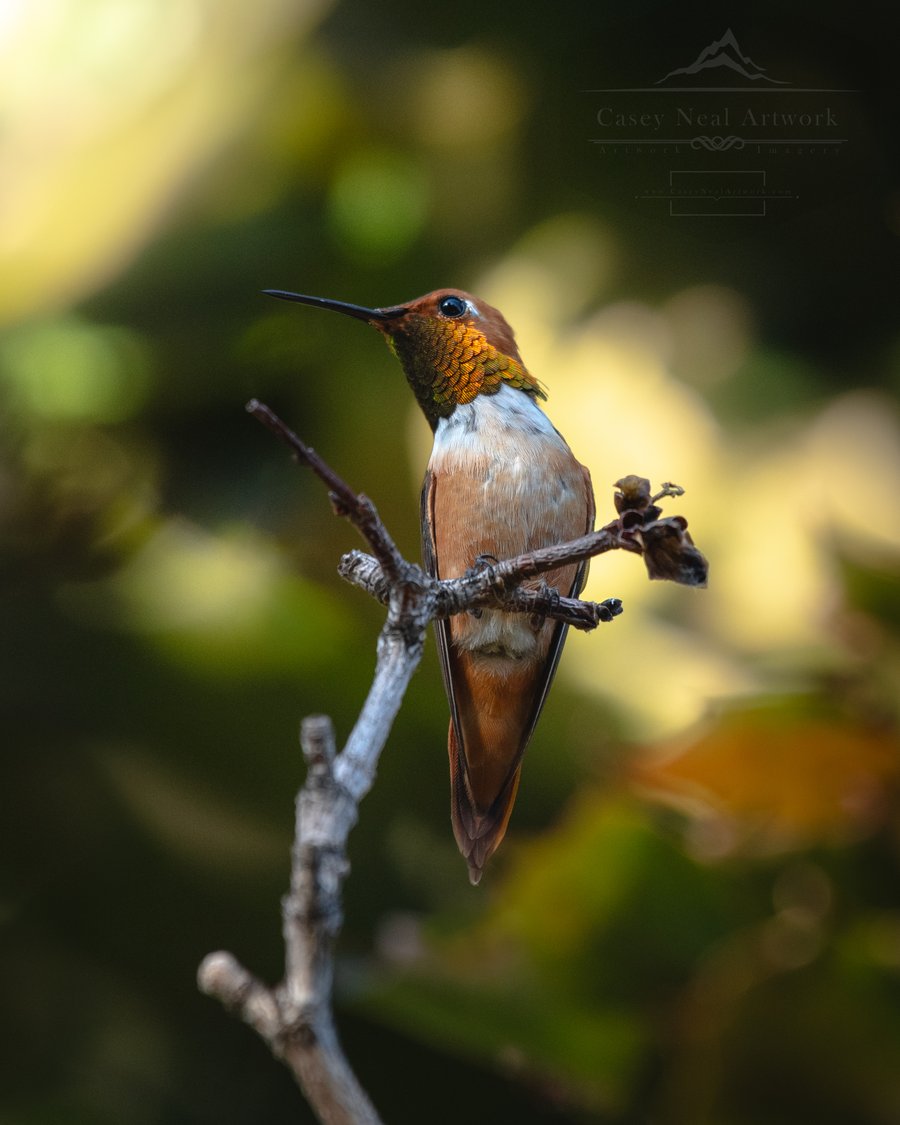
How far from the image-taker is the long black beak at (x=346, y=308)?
1.32 ft

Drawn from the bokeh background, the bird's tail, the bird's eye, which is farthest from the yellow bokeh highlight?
the bird's tail

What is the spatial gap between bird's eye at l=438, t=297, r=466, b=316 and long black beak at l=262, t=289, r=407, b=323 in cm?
2

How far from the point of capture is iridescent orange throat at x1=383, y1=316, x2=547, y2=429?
460 millimetres

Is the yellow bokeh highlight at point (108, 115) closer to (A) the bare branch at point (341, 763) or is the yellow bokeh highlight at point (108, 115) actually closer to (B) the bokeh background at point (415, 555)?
(B) the bokeh background at point (415, 555)

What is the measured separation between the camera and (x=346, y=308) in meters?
0.42

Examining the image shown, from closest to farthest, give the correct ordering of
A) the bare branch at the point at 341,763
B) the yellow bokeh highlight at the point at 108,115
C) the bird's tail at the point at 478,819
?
the bare branch at the point at 341,763, the bird's tail at the point at 478,819, the yellow bokeh highlight at the point at 108,115

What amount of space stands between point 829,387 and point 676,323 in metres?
0.31

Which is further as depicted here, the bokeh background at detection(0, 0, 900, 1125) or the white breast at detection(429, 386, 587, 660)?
the bokeh background at detection(0, 0, 900, 1125)

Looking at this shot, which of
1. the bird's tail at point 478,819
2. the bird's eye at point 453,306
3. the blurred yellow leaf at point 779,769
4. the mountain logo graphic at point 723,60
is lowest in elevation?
the bird's tail at point 478,819

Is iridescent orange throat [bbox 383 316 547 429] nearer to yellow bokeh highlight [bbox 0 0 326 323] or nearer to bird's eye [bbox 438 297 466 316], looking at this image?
bird's eye [bbox 438 297 466 316]

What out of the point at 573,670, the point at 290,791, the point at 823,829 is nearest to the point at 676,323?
the point at 573,670

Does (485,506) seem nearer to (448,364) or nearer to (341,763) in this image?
(448,364)

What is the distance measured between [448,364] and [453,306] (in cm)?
3

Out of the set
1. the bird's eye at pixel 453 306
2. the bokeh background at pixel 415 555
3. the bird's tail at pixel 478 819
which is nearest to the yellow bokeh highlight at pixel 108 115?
the bokeh background at pixel 415 555
